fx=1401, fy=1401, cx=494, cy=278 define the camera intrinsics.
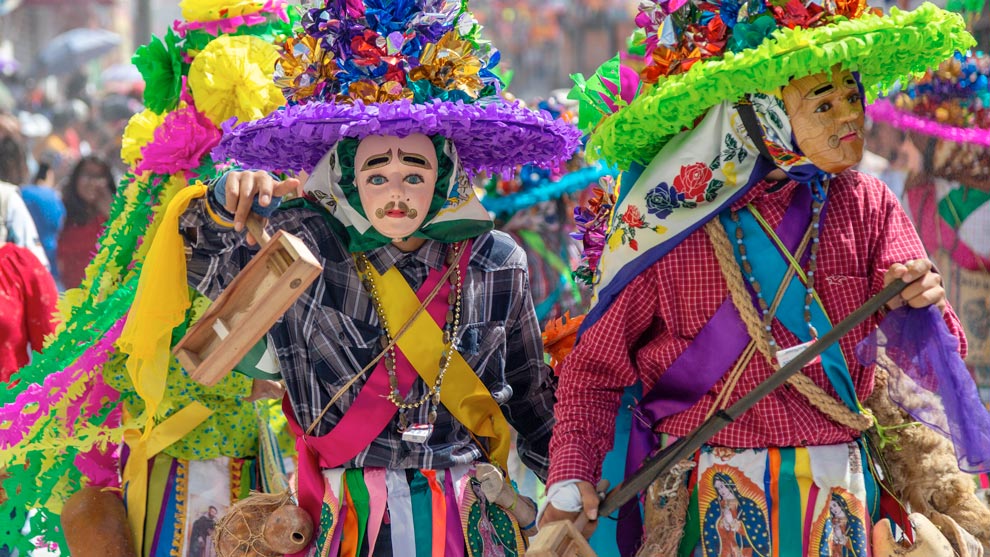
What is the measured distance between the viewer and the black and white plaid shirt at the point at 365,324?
11.2 ft

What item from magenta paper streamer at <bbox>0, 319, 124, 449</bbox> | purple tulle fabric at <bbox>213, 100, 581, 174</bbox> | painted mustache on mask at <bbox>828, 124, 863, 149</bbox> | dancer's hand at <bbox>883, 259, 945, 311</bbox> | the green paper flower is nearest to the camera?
dancer's hand at <bbox>883, 259, 945, 311</bbox>

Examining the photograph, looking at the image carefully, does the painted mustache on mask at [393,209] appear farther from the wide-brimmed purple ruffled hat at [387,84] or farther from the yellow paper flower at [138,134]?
the yellow paper flower at [138,134]

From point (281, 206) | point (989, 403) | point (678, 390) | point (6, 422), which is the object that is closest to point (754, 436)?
point (678, 390)

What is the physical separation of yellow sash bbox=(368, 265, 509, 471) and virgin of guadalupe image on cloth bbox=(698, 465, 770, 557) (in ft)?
1.99

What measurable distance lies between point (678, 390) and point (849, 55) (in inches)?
33.6

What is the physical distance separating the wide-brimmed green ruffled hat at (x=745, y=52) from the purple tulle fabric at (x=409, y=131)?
23cm

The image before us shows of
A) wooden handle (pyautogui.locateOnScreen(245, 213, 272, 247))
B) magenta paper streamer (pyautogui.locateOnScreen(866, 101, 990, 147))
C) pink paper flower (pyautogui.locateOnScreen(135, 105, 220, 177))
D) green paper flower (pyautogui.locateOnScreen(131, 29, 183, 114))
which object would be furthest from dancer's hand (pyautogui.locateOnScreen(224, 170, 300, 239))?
magenta paper streamer (pyautogui.locateOnScreen(866, 101, 990, 147))

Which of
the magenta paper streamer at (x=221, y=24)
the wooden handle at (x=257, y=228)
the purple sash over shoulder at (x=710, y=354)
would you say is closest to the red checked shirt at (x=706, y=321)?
the purple sash over shoulder at (x=710, y=354)

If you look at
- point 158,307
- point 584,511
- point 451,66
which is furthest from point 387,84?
point 584,511

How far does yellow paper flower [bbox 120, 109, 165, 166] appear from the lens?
4500 mm

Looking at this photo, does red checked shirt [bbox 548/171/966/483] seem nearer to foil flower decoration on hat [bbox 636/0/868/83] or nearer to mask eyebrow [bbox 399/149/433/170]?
foil flower decoration on hat [bbox 636/0/868/83]

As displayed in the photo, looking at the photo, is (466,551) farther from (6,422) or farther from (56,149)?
(56,149)

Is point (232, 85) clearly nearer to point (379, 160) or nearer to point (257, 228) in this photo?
point (379, 160)

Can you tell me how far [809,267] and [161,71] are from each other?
2296mm
